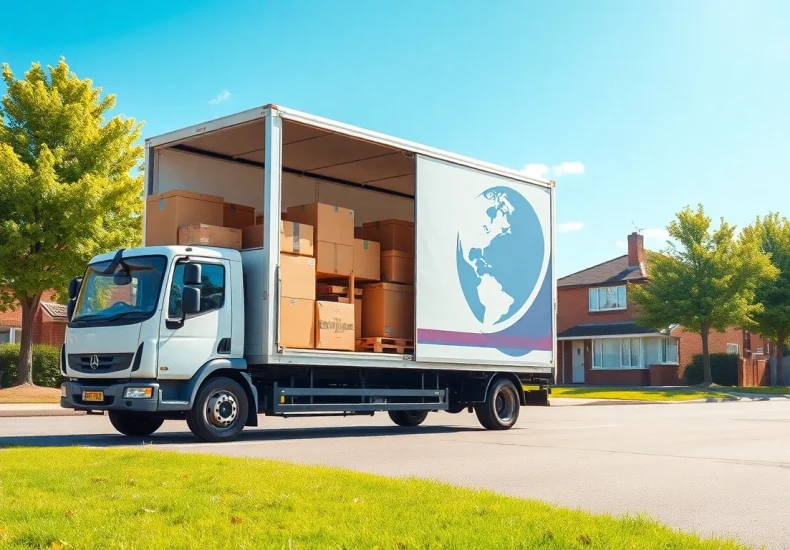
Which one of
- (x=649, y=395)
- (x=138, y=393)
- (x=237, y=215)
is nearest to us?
(x=138, y=393)

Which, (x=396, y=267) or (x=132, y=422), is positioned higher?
(x=396, y=267)

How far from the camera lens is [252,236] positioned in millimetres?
14242

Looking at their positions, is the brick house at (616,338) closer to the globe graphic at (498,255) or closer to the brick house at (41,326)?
the brick house at (41,326)

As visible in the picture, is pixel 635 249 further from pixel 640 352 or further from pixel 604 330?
pixel 640 352

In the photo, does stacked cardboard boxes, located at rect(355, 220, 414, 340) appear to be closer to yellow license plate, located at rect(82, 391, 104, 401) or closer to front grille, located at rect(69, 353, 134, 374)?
front grille, located at rect(69, 353, 134, 374)

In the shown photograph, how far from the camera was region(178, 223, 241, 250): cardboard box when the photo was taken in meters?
13.8

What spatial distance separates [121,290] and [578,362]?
147ft

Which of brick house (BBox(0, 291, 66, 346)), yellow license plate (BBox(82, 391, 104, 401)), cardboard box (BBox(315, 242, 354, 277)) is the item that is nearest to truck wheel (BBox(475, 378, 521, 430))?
cardboard box (BBox(315, 242, 354, 277))

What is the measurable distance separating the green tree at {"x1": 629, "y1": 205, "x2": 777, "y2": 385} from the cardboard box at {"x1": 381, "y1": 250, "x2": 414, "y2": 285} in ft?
103

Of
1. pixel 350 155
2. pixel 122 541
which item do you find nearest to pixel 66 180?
pixel 350 155

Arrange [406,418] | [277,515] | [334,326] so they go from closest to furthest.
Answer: [277,515] < [334,326] < [406,418]

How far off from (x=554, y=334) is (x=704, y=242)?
3202 centimetres

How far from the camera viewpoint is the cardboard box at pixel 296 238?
13.7 m

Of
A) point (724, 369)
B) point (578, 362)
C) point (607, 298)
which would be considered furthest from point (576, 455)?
point (607, 298)
